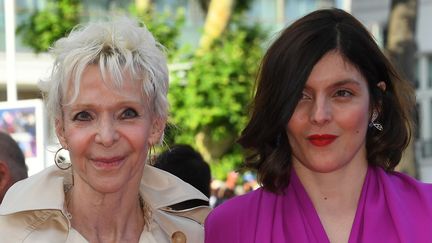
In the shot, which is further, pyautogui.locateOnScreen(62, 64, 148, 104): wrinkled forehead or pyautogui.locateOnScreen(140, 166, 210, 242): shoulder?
pyautogui.locateOnScreen(140, 166, 210, 242): shoulder

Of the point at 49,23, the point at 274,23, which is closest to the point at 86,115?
the point at 49,23

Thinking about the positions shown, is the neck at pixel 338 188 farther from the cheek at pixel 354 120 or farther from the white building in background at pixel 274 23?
the white building in background at pixel 274 23

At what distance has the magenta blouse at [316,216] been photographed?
2914 mm

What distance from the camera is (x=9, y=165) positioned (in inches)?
159

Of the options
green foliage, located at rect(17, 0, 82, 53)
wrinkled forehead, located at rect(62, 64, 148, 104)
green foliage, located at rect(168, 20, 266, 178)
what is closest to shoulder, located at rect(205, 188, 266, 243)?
wrinkled forehead, located at rect(62, 64, 148, 104)

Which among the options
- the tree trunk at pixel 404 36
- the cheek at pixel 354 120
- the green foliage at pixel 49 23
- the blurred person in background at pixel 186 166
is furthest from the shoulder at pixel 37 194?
the green foliage at pixel 49 23

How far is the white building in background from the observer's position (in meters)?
16.6

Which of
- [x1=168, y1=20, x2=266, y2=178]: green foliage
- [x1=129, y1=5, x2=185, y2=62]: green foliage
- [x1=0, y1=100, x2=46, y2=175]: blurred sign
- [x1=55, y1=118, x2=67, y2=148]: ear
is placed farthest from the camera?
[x1=168, y1=20, x2=266, y2=178]: green foliage

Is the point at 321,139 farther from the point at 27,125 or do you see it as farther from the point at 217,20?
the point at 217,20

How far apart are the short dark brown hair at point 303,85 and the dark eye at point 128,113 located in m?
0.54

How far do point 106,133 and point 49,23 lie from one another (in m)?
11.9

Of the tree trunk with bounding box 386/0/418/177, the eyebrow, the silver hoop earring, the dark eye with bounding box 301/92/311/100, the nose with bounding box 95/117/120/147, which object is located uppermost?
the eyebrow

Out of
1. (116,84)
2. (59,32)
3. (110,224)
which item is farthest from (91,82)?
(59,32)

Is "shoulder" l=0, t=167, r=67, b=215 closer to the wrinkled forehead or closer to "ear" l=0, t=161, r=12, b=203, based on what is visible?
the wrinkled forehead
